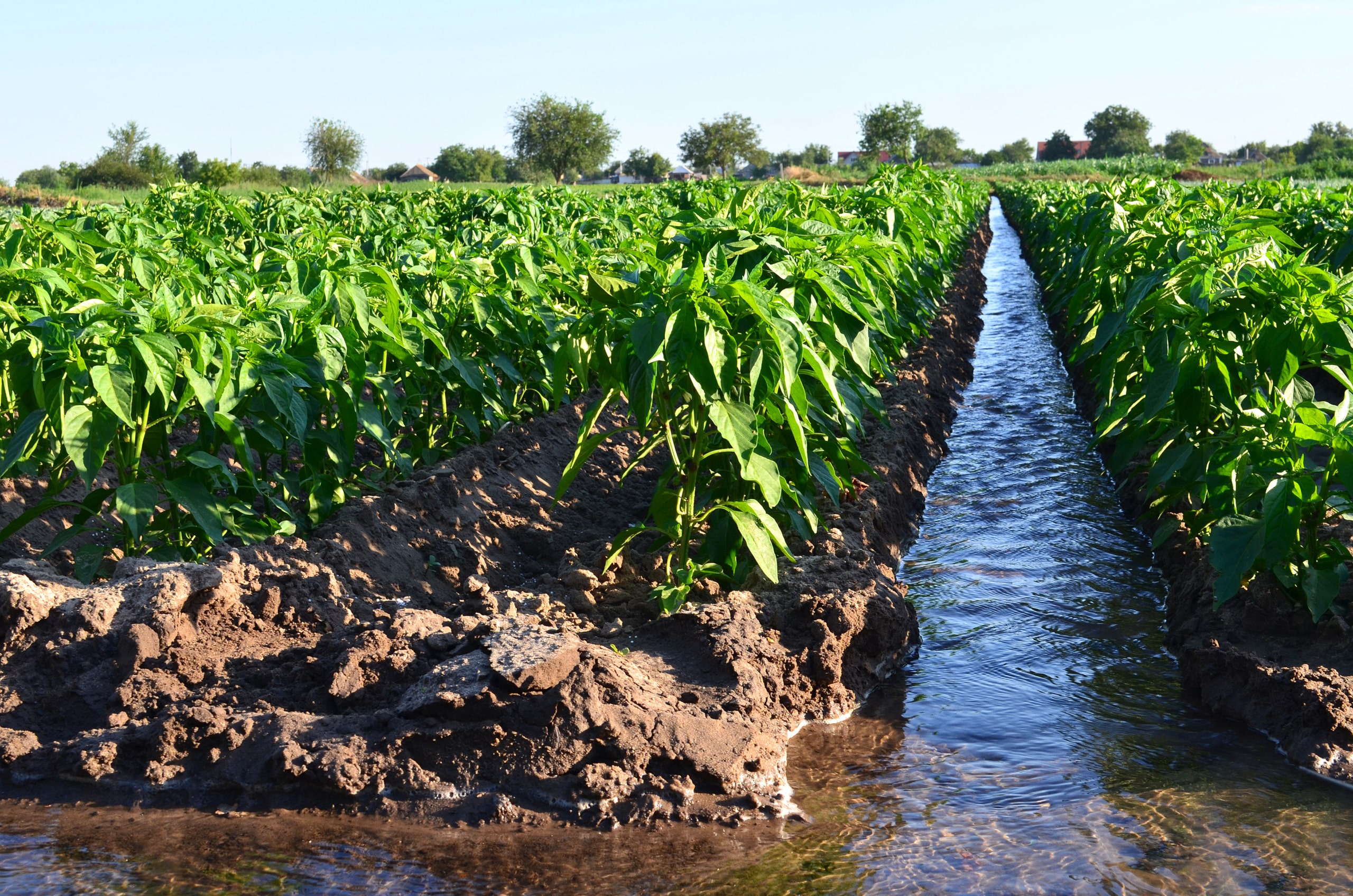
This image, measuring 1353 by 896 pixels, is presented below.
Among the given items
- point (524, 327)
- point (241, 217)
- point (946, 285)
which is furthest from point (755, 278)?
point (946, 285)

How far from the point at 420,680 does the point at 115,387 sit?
1.34 meters

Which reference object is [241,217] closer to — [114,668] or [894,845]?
[114,668]

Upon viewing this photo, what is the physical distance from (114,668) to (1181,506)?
4.53 meters

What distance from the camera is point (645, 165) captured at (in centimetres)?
9862

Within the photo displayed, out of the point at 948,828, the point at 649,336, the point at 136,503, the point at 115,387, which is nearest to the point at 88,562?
the point at 136,503

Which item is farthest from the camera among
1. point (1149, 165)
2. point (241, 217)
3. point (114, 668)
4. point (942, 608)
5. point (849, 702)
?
point (1149, 165)

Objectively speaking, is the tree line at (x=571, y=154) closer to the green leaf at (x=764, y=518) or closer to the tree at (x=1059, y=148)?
the tree at (x=1059, y=148)

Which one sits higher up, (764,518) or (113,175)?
(113,175)

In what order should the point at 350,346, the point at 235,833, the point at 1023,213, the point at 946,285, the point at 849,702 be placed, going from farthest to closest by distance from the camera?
1. the point at 1023,213
2. the point at 946,285
3. the point at 350,346
4. the point at 849,702
5. the point at 235,833

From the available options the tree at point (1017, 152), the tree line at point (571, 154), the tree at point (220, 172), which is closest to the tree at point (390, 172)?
the tree line at point (571, 154)

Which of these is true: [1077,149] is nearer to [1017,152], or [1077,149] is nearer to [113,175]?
[1017,152]

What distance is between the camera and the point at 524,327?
547cm

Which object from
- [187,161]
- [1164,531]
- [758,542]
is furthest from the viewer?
[187,161]

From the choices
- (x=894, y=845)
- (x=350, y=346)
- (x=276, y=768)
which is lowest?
(x=894, y=845)
